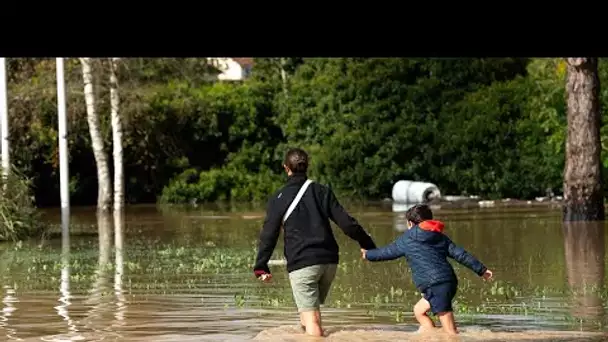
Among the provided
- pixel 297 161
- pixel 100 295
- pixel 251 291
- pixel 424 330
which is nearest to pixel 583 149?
pixel 251 291

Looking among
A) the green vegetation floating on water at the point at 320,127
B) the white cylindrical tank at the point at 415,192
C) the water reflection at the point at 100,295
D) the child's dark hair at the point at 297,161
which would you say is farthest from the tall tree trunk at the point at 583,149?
the child's dark hair at the point at 297,161

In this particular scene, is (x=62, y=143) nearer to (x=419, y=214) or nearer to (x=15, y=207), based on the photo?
(x=15, y=207)

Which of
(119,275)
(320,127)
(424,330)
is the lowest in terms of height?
(424,330)

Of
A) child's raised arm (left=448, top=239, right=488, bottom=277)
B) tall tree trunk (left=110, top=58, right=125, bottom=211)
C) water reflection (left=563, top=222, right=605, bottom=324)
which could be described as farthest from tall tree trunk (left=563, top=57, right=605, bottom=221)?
child's raised arm (left=448, top=239, right=488, bottom=277)

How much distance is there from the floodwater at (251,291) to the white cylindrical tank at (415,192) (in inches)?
519

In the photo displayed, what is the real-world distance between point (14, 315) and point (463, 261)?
16.4ft

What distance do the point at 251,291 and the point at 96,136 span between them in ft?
81.5

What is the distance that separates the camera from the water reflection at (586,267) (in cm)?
1568

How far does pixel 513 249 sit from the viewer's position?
23891 mm

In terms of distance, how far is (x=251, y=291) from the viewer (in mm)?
17938

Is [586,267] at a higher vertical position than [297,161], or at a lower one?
lower

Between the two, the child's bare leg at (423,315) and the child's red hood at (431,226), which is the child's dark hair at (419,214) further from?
the child's bare leg at (423,315)
